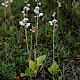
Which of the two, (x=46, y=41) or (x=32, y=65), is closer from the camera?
(x=32, y=65)

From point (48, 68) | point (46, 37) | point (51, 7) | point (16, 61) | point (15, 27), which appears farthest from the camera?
point (51, 7)

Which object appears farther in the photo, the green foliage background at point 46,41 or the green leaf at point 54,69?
the green foliage background at point 46,41

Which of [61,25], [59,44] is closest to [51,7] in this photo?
[61,25]

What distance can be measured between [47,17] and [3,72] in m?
1.18

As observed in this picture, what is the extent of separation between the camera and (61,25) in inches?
115

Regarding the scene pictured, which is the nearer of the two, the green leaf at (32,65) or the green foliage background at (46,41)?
the green leaf at (32,65)

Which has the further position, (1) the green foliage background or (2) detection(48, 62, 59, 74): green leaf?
Result: (1) the green foliage background

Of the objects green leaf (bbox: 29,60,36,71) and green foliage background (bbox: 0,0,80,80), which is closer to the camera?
green leaf (bbox: 29,60,36,71)

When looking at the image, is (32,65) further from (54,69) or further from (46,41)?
(46,41)

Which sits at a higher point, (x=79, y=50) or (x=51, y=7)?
(x=51, y=7)

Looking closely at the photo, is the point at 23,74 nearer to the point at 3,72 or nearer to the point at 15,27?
the point at 3,72

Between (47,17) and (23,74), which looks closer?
(23,74)

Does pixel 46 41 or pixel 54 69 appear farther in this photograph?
pixel 46 41

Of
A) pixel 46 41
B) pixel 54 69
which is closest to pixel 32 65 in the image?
pixel 54 69
